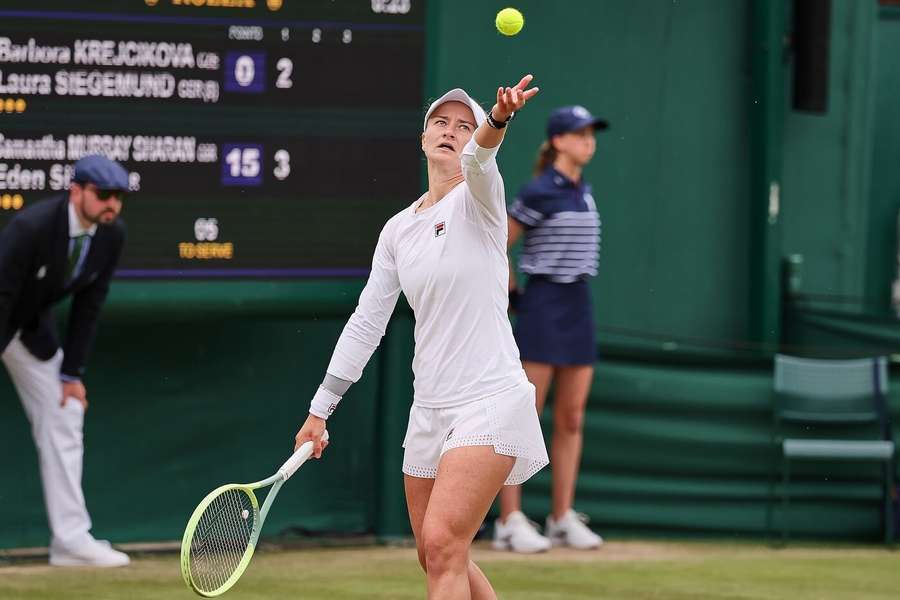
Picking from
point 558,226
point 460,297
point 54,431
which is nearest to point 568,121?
point 558,226

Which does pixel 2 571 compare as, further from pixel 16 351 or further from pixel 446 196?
pixel 446 196

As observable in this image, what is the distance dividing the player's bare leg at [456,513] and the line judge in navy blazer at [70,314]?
2.72 metres

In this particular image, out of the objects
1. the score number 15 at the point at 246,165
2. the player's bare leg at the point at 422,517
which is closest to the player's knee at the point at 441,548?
the player's bare leg at the point at 422,517

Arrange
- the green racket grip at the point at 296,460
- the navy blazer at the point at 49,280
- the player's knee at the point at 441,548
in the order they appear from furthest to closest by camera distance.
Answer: the navy blazer at the point at 49,280
the green racket grip at the point at 296,460
the player's knee at the point at 441,548

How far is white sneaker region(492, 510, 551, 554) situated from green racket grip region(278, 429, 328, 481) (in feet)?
9.48

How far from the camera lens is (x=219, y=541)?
4828 mm

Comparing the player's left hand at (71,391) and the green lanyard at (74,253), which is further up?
the green lanyard at (74,253)

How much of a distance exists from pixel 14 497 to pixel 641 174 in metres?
3.83

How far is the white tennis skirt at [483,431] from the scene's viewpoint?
183 inches

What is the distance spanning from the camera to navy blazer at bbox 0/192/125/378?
673 centimetres

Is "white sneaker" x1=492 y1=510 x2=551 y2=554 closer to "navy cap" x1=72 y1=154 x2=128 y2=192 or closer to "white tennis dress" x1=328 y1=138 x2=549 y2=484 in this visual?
"navy cap" x1=72 y1=154 x2=128 y2=192

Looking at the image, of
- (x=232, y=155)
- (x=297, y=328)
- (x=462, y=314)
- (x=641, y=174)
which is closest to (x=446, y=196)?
(x=462, y=314)

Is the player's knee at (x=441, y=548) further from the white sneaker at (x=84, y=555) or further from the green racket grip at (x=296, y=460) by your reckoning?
the white sneaker at (x=84, y=555)

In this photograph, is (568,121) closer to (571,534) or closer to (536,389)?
(536,389)
